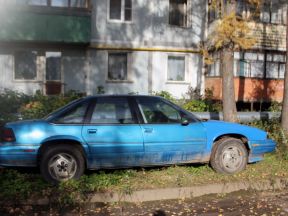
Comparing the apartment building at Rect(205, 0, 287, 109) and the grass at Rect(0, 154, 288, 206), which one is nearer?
the grass at Rect(0, 154, 288, 206)

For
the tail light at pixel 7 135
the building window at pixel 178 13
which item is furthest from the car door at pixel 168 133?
the building window at pixel 178 13

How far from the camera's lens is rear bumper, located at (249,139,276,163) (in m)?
7.79

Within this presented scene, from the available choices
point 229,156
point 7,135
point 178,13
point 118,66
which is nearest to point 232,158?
point 229,156

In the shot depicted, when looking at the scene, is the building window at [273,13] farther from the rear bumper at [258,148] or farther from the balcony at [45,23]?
the rear bumper at [258,148]

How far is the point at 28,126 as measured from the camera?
679cm

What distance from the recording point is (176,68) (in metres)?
21.3

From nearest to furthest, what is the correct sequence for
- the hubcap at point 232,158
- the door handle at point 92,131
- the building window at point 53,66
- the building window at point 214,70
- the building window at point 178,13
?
the door handle at point 92,131 < the hubcap at point 232,158 < the building window at point 53,66 < the building window at point 214,70 < the building window at point 178,13

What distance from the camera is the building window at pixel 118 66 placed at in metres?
20.4

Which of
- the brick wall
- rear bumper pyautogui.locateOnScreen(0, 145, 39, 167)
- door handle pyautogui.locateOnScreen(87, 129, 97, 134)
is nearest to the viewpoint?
rear bumper pyautogui.locateOnScreen(0, 145, 39, 167)

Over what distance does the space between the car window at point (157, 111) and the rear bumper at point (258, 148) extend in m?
1.53

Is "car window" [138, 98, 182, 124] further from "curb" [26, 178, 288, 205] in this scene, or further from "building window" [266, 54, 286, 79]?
"building window" [266, 54, 286, 79]

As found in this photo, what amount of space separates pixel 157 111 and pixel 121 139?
90 centimetres

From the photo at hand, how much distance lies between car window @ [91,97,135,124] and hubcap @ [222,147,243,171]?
73.0 inches

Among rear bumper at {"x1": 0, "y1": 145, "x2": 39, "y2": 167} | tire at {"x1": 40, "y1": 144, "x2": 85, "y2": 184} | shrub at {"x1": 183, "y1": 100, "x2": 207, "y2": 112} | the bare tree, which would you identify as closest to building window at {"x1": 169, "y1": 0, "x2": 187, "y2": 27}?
shrub at {"x1": 183, "y1": 100, "x2": 207, "y2": 112}
